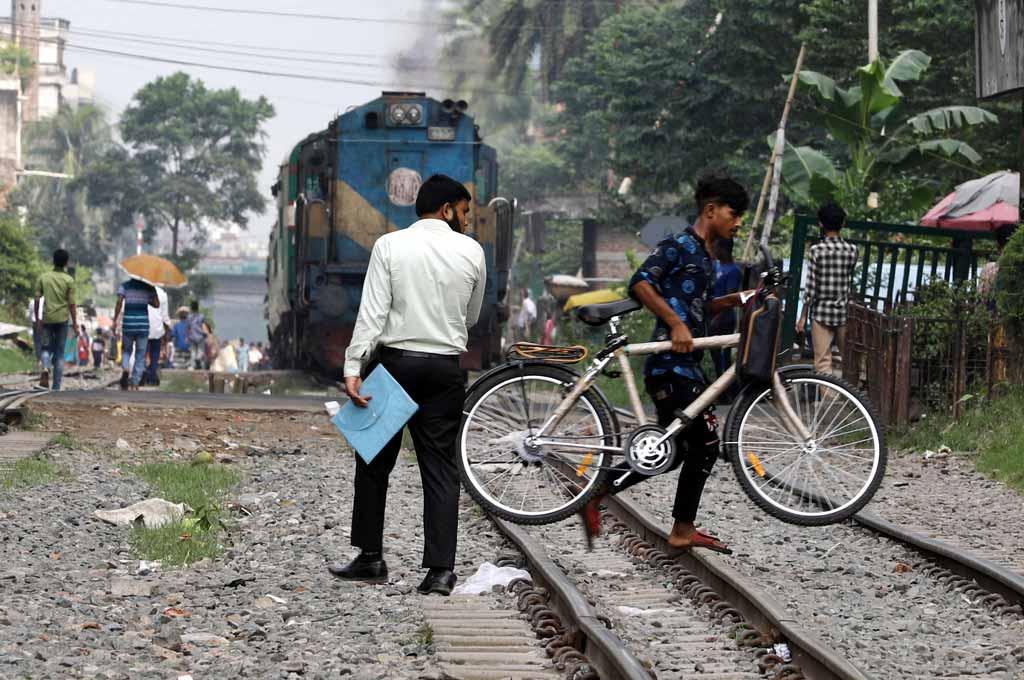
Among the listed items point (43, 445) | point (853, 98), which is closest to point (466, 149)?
point (853, 98)

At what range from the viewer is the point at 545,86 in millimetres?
67875

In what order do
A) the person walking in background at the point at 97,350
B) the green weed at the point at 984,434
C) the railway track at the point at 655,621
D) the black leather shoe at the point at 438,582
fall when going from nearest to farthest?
the railway track at the point at 655,621 → the black leather shoe at the point at 438,582 → the green weed at the point at 984,434 → the person walking in background at the point at 97,350

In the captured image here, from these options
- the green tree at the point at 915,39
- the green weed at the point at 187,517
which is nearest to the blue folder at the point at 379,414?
the green weed at the point at 187,517

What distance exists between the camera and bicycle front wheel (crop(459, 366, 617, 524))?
7.54 metres

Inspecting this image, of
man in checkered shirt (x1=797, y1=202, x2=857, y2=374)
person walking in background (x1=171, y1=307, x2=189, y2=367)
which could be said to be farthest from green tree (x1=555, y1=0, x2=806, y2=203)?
man in checkered shirt (x1=797, y1=202, x2=857, y2=374)

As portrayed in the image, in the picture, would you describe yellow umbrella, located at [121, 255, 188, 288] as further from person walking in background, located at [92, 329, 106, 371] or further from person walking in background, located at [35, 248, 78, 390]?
person walking in background, located at [92, 329, 106, 371]

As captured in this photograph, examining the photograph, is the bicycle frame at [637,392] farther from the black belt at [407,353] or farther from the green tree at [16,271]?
the green tree at [16,271]

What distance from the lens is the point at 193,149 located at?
264 feet

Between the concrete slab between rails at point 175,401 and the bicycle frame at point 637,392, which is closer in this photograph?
the bicycle frame at point 637,392

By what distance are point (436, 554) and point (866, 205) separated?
50.1 feet

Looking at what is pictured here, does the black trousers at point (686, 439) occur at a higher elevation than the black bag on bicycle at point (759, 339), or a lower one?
lower

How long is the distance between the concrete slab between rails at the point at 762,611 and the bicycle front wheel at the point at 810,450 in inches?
18.4

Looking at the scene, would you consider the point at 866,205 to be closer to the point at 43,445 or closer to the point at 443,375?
the point at 43,445

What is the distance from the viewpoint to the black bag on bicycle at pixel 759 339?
24.4ft
